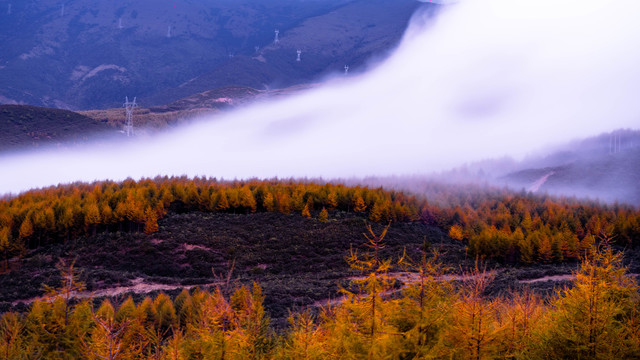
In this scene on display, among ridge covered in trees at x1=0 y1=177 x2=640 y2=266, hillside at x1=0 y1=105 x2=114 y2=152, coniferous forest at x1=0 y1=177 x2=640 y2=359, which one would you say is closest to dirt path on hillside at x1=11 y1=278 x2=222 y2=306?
coniferous forest at x1=0 y1=177 x2=640 y2=359

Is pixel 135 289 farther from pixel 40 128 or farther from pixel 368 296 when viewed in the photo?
pixel 40 128

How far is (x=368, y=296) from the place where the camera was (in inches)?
376

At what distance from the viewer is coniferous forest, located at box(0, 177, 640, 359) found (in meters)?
9.80

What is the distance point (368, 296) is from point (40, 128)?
184739 mm

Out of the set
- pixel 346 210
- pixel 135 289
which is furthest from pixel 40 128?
pixel 135 289

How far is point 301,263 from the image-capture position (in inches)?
2478

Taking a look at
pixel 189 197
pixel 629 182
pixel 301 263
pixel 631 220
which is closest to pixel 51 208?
pixel 189 197

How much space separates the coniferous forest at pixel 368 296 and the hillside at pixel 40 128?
6925 cm

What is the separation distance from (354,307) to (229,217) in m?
75.8

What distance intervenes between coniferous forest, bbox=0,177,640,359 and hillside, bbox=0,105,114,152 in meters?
69.3

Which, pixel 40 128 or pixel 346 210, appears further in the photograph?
pixel 40 128

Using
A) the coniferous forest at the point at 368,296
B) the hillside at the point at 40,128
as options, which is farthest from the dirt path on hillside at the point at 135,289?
the hillside at the point at 40,128

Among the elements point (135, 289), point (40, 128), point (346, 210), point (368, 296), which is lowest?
Result: point (135, 289)

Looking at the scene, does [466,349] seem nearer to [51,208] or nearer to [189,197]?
[51,208]
